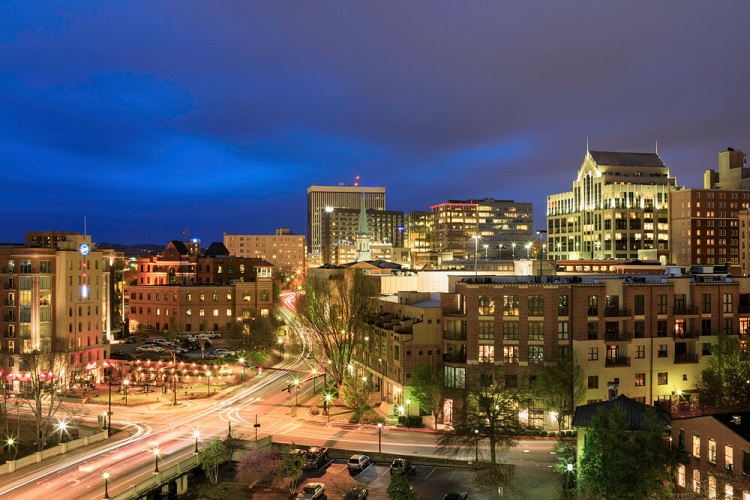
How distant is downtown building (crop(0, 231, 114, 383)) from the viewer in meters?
95.1

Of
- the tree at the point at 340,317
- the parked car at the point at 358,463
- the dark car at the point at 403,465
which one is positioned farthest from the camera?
the tree at the point at 340,317

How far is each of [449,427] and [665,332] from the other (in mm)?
27683

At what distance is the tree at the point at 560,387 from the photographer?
64.4 meters

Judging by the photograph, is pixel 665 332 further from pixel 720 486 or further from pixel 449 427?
pixel 720 486

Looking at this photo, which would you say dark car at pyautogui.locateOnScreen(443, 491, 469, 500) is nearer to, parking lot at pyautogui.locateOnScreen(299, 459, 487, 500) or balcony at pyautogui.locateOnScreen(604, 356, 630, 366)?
parking lot at pyautogui.locateOnScreen(299, 459, 487, 500)

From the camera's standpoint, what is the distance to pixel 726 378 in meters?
66.4

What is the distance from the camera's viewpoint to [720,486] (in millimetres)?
41312

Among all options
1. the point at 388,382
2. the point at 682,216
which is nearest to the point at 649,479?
the point at 388,382

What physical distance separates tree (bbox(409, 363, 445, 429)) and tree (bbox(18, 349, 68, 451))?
37.4 m

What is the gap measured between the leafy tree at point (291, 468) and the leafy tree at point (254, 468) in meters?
1.31

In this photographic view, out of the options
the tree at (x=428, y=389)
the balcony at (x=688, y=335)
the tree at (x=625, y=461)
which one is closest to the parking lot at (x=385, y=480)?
the tree at (x=625, y=461)

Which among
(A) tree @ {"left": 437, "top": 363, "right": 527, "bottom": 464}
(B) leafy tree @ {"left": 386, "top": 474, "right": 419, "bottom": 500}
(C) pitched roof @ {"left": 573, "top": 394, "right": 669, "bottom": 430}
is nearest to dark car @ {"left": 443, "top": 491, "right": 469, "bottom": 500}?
(A) tree @ {"left": 437, "top": 363, "right": 527, "bottom": 464}

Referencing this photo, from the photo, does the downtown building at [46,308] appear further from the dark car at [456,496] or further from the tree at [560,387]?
the tree at [560,387]

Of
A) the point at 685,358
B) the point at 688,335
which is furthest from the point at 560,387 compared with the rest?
the point at 688,335
